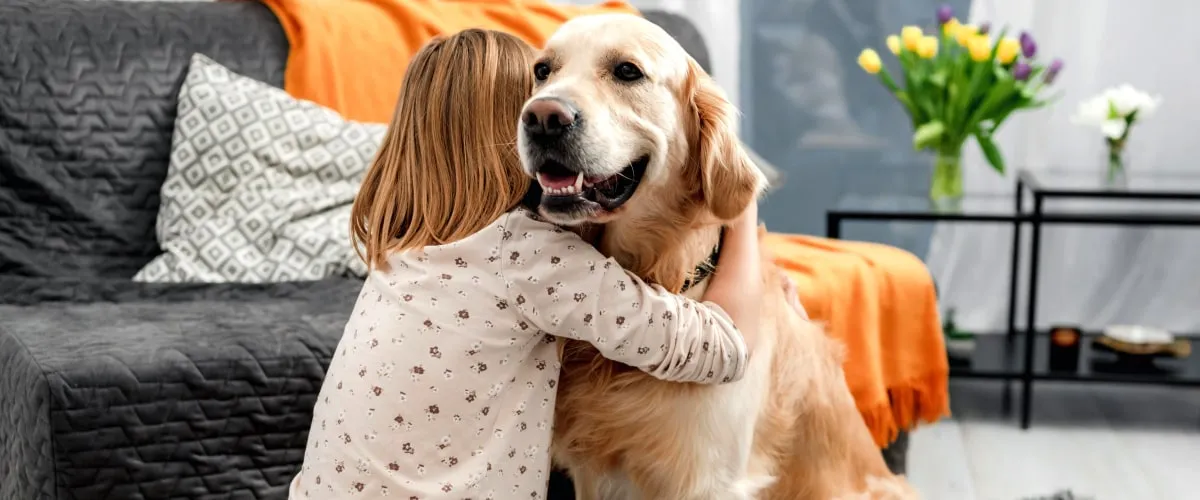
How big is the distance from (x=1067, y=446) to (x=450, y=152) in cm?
197

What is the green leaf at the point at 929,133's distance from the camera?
2.95m

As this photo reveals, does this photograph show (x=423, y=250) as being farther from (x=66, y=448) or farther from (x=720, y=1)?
(x=720, y=1)

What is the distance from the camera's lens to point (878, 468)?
5.81ft

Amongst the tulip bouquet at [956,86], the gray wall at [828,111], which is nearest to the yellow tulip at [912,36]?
the tulip bouquet at [956,86]

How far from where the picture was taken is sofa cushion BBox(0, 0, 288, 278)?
2.37 metres

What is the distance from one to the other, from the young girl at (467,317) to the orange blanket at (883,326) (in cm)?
79

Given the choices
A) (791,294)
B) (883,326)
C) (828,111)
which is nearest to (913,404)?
(883,326)

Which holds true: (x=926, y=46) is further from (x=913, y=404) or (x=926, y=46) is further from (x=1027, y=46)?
(x=913, y=404)

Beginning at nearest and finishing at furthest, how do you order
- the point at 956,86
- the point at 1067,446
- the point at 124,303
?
1. the point at 124,303
2. the point at 1067,446
3. the point at 956,86

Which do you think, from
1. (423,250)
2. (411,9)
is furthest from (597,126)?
(411,9)

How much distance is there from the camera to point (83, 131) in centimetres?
241

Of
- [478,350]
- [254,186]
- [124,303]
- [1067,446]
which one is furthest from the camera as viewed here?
[1067,446]

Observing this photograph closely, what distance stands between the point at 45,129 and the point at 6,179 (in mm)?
120

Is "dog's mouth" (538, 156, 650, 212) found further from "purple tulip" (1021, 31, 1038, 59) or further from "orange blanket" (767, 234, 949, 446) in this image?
"purple tulip" (1021, 31, 1038, 59)
